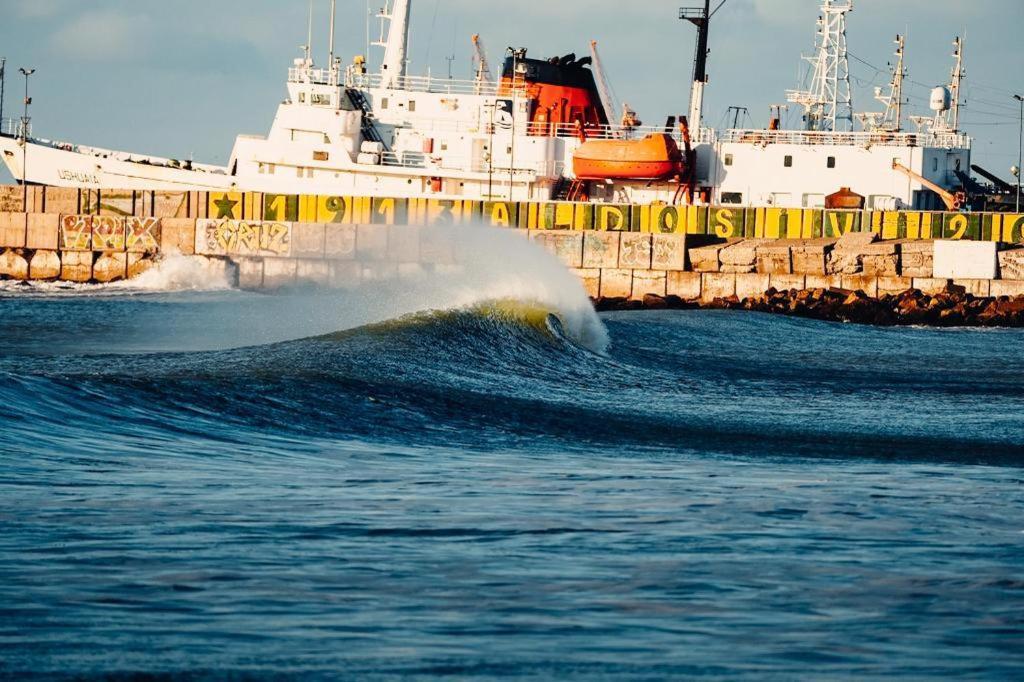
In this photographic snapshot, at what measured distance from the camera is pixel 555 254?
3881 cm

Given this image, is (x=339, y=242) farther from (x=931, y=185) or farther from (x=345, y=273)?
(x=931, y=185)

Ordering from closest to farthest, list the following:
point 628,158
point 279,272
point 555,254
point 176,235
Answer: point 555,254, point 279,272, point 176,235, point 628,158

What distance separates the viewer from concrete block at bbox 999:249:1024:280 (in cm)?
3734

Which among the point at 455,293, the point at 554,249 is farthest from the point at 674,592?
the point at 554,249

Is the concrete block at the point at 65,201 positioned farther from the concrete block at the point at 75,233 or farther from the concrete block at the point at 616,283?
the concrete block at the point at 616,283

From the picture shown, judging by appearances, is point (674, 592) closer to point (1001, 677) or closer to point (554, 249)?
point (1001, 677)

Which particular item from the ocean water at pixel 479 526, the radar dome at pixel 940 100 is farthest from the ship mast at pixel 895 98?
the ocean water at pixel 479 526

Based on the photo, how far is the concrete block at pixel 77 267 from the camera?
4316 cm

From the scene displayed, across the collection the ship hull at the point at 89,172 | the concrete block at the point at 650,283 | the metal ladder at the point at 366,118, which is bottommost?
the concrete block at the point at 650,283

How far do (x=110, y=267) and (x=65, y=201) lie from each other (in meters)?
2.63

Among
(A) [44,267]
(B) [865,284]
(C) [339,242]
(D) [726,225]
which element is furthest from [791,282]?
(A) [44,267]

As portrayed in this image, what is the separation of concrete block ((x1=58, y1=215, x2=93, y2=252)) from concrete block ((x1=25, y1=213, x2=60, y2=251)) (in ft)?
0.60

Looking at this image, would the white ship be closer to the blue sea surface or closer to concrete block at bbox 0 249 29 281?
concrete block at bbox 0 249 29 281

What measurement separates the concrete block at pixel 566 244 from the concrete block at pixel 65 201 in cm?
1441
